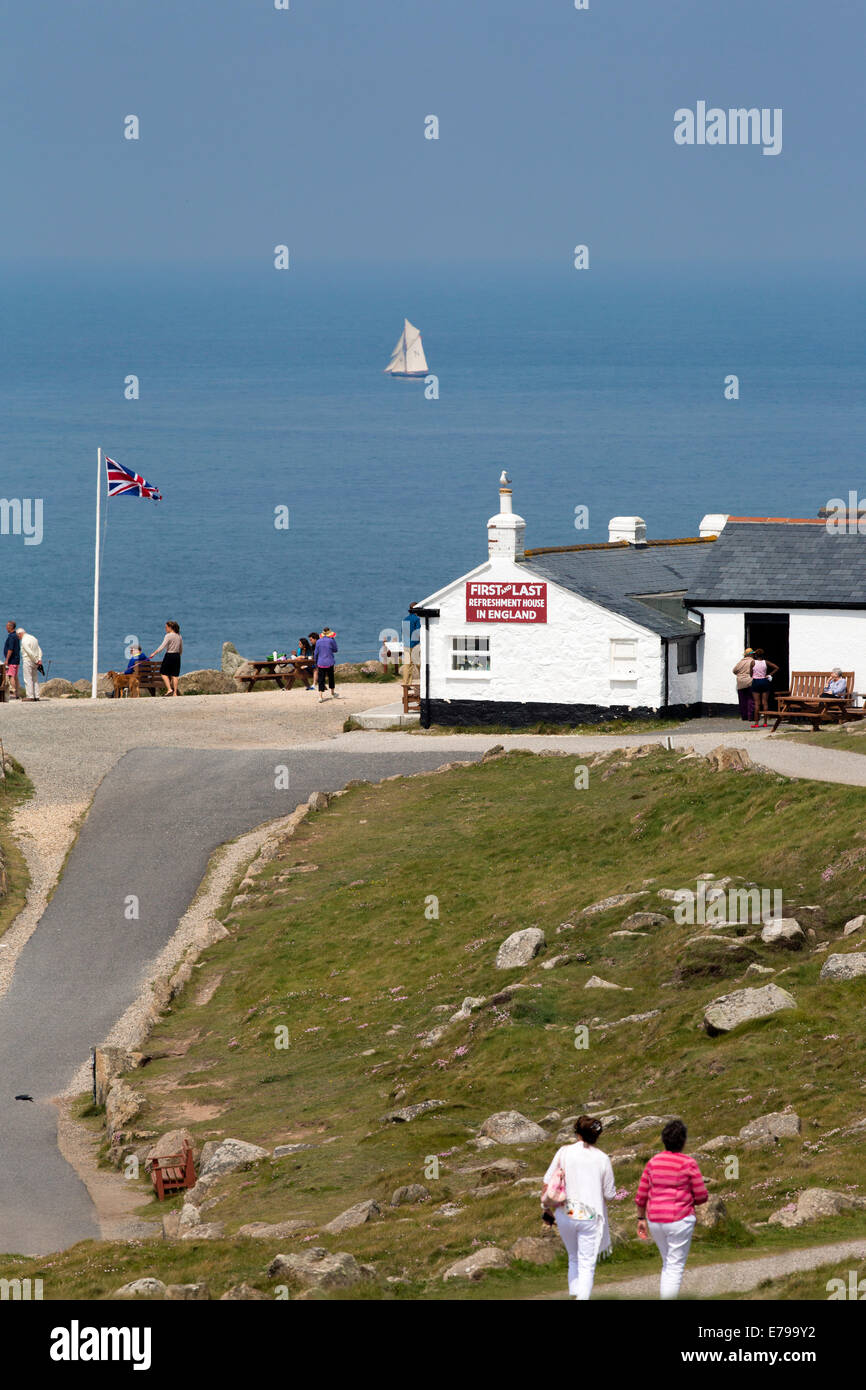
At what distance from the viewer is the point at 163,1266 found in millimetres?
17391

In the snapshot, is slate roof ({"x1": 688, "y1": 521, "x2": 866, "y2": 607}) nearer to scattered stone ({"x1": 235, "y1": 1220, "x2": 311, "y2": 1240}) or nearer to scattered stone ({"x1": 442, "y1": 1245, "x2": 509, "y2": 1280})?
scattered stone ({"x1": 235, "y1": 1220, "x2": 311, "y2": 1240})

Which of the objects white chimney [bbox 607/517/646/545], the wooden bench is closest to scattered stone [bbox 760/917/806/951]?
white chimney [bbox 607/517/646/545]

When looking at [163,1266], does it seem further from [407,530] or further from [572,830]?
[407,530]

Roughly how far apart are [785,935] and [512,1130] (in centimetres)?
440

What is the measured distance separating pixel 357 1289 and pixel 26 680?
38.1 m

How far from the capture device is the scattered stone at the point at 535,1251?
1571 centimetres

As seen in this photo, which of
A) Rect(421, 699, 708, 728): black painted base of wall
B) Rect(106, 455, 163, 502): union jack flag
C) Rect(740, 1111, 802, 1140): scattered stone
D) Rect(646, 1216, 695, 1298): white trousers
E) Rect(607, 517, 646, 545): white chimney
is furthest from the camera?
Rect(106, 455, 163, 502): union jack flag

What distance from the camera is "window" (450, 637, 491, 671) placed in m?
45.0

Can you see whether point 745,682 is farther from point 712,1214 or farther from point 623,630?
point 712,1214

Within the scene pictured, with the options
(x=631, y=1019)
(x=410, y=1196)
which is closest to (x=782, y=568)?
(x=631, y=1019)

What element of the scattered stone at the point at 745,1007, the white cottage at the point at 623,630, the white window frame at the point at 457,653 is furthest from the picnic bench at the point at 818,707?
the scattered stone at the point at 745,1007

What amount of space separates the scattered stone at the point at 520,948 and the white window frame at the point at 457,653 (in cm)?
1873

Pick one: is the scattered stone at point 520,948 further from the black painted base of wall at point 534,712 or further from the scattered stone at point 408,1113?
the black painted base of wall at point 534,712

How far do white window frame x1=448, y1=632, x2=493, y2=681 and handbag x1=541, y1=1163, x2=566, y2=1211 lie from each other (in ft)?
102
